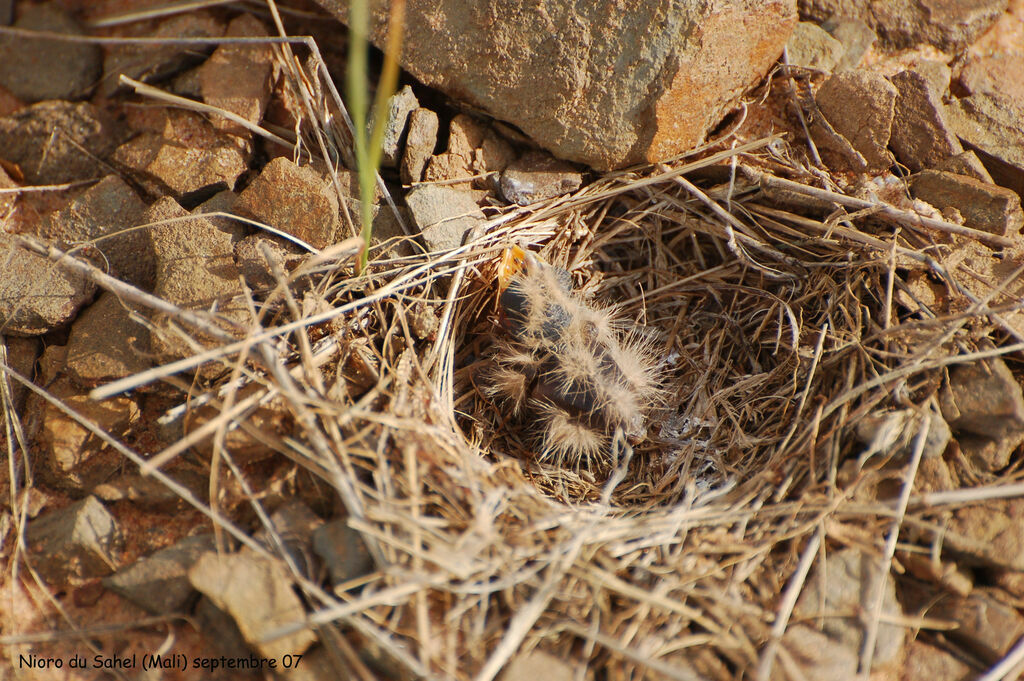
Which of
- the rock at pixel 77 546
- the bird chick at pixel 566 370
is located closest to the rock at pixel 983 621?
the bird chick at pixel 566 370

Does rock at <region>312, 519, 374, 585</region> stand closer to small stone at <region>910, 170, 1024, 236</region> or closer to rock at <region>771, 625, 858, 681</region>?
rock at <region>771, 625, 858, 681</region>

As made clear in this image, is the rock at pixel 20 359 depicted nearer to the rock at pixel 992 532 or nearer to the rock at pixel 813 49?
the rock at pixel 992 532

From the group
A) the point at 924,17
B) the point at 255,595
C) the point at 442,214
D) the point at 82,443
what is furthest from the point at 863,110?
the point at 82,443

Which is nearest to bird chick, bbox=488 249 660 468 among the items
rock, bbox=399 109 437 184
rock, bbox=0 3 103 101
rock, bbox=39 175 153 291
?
rock, bbox=399 109 437 184

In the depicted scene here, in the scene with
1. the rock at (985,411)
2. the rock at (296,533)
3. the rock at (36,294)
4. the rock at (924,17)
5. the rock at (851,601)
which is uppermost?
the rock at (924,17)

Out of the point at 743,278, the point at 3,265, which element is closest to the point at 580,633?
the point at 743,278

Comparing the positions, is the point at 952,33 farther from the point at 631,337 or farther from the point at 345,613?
the point at 345,613

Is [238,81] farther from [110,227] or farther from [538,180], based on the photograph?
[538,180]
